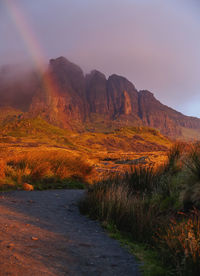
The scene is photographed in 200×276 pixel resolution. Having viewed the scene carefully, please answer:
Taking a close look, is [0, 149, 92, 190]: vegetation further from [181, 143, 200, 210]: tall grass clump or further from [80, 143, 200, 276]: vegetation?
[181, 143, 200, 210]: tall grass clump

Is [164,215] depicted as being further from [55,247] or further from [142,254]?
[55,247]

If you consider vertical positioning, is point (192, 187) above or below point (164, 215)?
above

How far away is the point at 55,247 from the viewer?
12.7 ft

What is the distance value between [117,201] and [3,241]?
3.25m

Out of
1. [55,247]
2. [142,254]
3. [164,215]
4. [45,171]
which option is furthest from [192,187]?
[45,171]

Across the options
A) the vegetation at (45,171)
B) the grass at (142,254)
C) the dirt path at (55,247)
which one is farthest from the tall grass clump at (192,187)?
the vegetation at (45,171)

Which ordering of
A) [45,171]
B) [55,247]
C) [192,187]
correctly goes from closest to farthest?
[55,247] → [192,187] → [45,171]

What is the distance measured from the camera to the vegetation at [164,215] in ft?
11.4

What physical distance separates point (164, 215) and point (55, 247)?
3.35 metres

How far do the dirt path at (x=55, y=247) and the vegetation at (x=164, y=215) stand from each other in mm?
550

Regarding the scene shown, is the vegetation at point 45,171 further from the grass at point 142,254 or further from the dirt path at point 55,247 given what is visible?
the grass at point 142,254

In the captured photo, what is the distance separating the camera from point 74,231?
199 inches

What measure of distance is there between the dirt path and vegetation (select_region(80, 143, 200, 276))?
55 cm

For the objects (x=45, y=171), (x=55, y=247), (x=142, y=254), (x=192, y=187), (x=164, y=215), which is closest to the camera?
(x=55, y=247)
